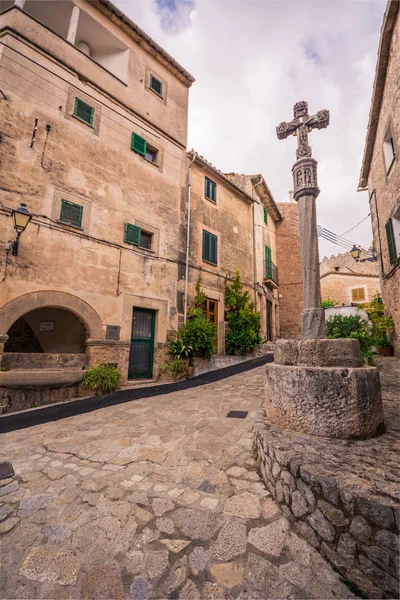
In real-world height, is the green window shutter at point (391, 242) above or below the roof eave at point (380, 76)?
below

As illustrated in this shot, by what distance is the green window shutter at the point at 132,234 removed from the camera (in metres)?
8.72

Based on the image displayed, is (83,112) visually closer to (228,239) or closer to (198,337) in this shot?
(228,239)

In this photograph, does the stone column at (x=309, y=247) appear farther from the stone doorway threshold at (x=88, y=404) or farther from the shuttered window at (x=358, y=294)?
the shuttered window at (x=358, y=294)

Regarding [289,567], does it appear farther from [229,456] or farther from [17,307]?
[17,307]

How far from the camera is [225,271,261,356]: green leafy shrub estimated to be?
35.9 ft

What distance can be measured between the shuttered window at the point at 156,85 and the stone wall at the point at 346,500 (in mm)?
12812

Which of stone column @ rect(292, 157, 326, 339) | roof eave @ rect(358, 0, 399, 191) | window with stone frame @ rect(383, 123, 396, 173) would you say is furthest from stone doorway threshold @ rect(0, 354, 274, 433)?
roof eave @ rect(358, 0, 399, 191)

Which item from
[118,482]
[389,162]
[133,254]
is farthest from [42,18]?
[118,482]

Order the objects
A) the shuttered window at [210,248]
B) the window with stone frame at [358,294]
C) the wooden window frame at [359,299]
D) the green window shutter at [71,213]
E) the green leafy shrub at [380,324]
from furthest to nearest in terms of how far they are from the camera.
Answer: the window with stone frame at [358,294] < the wooden window frame at [359,299] < the shuttered window at [210,248] < the green leafy shrub at [380,324] < the green window shutter at [71,213]

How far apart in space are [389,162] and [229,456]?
9557mm

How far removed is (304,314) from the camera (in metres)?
3.41

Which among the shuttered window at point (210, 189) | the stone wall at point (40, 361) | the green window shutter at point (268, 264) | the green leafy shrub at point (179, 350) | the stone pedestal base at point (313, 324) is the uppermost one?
the shuttered window at point (210, 189)

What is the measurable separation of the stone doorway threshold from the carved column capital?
5.44 m

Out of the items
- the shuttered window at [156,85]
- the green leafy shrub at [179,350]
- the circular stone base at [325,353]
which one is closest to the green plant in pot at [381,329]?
the green leafy shrub at [179,350]
